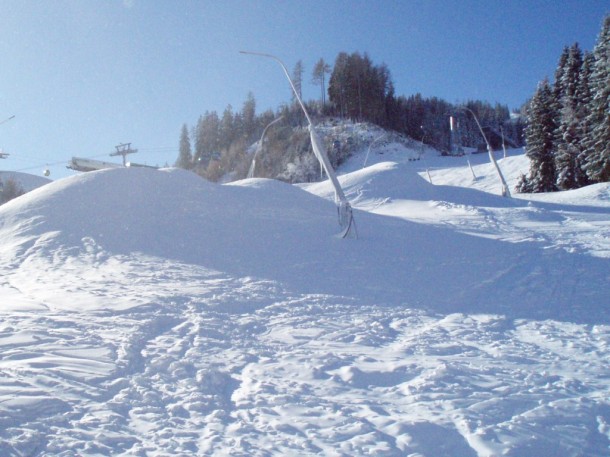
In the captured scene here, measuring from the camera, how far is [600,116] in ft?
128

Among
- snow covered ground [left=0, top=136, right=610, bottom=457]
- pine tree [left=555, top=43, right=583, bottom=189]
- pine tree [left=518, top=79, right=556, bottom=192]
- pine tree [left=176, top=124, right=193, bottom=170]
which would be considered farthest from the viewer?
pine tree [left=176, top=124, right=193, bottom=170]

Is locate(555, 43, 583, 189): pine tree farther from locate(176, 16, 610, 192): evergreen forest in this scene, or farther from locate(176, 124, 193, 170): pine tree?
locate(176, 124, 193, 170): pine tree

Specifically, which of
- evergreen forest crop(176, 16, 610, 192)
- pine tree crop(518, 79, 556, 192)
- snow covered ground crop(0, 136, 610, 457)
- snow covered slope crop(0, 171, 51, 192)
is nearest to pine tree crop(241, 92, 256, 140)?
evergreen forest crop(176, 16, 610, 192)

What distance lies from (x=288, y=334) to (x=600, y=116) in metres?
40.4

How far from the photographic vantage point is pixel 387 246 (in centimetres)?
1590

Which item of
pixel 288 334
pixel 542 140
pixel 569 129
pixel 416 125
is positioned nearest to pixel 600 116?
pixel 569 129

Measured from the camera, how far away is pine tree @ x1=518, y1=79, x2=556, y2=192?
155 feet

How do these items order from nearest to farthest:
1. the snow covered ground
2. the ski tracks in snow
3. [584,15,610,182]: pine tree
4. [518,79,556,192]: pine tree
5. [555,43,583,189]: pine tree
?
1. the ski tracks in snow
2. the snow covered ground
3. [584,15,610,182]: pine tree
4. [555,43,583,189]: pine tree
5. [518,79,556,192]: pine tree

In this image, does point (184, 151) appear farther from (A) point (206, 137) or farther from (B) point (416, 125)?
(B) point (416, 125)

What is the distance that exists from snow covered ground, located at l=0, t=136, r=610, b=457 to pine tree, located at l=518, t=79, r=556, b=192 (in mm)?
31100

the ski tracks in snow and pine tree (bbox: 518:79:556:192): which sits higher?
pine tree (bbox: 518:79:556:192)

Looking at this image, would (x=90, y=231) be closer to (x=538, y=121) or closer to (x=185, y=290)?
(x=185, y=290)

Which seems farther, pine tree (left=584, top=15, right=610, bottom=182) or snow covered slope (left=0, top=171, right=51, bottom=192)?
snow covered slope (left=0, top=171, right=51, bottom=192)


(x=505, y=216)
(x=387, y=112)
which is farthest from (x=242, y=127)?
(x=505, y=216)
